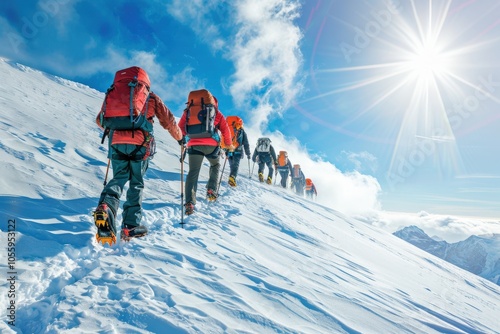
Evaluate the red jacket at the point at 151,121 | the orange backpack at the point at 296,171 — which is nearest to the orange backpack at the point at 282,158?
the orange backpack at the point at 296,171

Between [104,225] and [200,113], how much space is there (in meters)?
3.53

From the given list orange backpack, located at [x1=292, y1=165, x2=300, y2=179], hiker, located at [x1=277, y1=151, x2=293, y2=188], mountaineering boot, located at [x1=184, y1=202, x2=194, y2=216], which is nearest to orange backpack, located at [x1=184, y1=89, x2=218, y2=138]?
mountaineering boot, located at [x1=184, y1=202, x2=194, y2=216]

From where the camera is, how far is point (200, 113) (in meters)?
6.42

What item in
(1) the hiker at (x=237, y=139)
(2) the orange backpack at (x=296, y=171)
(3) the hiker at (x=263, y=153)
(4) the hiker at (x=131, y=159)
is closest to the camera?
(4) the hiker at (x=131, y=159)

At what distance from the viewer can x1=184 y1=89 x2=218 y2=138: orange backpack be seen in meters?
6.41

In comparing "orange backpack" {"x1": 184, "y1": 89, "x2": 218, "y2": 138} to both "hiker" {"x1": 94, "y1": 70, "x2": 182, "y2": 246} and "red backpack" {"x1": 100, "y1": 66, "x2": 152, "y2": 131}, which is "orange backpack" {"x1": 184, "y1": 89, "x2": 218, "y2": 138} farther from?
"red backpack" {"x1": 100, "y1": 66, "x2": 152, "y2": 131}

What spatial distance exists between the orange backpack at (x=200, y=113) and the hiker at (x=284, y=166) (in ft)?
40.5

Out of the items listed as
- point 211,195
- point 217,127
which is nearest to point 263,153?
point 211,195

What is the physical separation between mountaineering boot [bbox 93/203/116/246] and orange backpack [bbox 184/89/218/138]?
308cm

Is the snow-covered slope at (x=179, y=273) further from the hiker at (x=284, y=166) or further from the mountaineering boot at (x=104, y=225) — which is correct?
the hiker at (x=284, y=166)

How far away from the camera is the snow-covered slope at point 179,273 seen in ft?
8.04

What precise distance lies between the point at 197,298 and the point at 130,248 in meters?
1.56

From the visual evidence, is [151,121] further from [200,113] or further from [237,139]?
[237,139]

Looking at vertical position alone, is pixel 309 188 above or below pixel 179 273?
above
